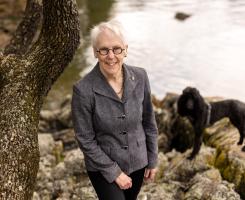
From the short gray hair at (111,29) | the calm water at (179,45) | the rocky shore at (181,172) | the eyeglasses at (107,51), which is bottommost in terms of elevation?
the calm water at (179,45)

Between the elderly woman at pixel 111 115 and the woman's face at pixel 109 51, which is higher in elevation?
the woman's face at pixel 109 51

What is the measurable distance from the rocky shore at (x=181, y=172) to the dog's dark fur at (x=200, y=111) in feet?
1.35

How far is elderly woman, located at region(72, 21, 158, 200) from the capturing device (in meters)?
4.30

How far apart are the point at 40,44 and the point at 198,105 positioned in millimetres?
4673

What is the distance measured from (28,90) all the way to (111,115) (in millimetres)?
1308

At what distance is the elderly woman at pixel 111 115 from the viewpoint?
4.30m

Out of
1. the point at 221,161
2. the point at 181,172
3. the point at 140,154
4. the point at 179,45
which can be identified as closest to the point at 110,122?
the point at 140,154

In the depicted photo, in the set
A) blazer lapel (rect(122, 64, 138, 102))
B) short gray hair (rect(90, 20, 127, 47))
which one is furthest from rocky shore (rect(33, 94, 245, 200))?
short gray hair (rect(90, 20, 127, 47))

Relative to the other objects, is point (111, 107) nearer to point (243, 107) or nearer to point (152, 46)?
point (243, 107)

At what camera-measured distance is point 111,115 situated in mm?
4418

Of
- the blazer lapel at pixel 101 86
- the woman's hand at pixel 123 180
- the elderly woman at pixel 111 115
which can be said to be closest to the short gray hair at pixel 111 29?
the elderly woman at pixel 111 115

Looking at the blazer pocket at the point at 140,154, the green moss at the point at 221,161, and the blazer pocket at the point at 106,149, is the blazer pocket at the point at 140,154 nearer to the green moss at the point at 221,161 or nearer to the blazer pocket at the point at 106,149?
the blazer pocket at the point at 106,149

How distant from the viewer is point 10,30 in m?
31.4

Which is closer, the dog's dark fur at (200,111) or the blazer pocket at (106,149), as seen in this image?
the blazer pocket at (106,149)
